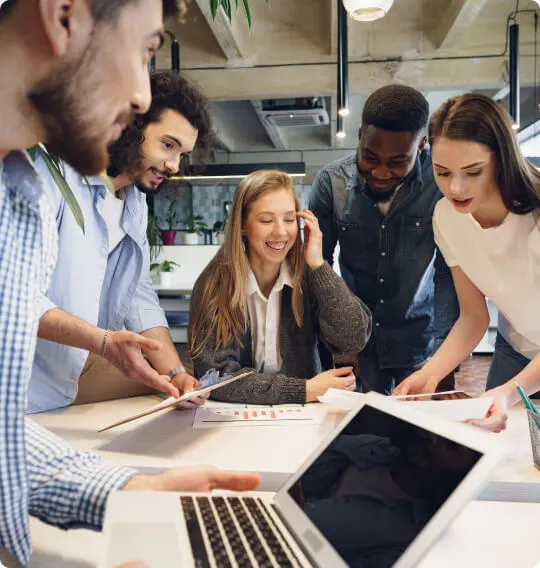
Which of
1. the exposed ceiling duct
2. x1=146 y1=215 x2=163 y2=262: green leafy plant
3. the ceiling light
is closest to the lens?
the ceiling light

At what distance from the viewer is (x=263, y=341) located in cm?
177

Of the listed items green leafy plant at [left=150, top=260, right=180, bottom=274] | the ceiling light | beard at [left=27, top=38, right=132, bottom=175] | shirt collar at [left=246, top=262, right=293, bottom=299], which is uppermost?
the ceiling light

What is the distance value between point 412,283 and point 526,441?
91 centimetres

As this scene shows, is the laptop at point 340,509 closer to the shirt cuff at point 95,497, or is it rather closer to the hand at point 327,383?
the shirt cuff at point 95,497

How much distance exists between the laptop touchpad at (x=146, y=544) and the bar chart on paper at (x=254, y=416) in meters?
0.66

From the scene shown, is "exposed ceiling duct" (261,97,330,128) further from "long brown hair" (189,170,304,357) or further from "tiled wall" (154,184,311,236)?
"long brown hair" (189,170,304,357)

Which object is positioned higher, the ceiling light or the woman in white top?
the ceiling light

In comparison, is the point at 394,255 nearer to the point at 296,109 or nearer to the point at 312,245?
the point at 312,245

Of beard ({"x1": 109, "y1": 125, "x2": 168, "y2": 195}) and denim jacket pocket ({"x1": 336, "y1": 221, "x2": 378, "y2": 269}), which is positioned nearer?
beard ({"x1": 109, "y1": 125, "x2": 168, "y2": 195})

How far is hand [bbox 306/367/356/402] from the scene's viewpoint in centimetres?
150

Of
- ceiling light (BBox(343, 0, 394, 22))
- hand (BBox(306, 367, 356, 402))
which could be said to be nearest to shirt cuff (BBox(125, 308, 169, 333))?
hand (BBox(306, 367, 356, 402))

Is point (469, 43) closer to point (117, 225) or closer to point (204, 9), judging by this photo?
point (204, 9)

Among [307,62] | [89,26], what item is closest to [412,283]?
[89,26]

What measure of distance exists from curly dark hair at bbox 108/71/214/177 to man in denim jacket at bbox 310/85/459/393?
563 millimetres
